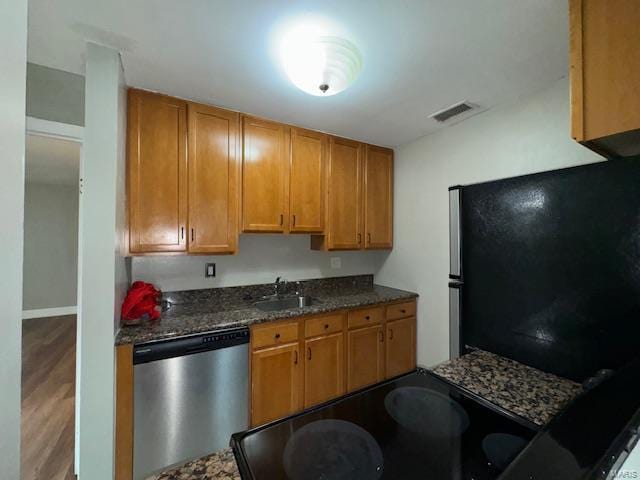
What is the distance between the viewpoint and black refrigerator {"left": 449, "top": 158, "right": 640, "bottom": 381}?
35.6 inches

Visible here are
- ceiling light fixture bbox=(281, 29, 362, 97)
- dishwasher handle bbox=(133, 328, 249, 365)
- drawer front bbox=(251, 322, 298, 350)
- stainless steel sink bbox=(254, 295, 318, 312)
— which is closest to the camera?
ceiling light fixture bbox=(281, 29, 362, 97)

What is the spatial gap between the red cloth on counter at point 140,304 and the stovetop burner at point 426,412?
149cm

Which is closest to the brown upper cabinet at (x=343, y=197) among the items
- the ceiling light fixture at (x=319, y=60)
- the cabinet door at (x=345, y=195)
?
the cabinet door at (x=345, y=195)

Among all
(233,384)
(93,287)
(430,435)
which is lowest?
(233,384)

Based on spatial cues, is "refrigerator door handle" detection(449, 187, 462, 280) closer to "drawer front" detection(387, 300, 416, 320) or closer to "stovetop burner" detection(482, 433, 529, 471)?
"stovetop burner" detection(482, 433, 529, 471)

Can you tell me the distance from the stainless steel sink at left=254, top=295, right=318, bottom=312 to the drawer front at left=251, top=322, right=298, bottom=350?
1.46 ft

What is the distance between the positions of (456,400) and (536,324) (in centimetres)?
49

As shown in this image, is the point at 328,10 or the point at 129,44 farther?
the point at 129,44

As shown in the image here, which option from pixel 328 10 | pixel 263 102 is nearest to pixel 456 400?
pixel 328 10

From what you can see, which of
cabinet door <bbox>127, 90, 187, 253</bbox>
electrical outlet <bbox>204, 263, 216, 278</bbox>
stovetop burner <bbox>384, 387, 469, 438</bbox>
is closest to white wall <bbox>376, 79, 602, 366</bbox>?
stovetop burner <bbox>384, 387, 469, 438</bbox>

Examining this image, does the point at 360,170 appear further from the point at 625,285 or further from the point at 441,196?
the point at 625,285

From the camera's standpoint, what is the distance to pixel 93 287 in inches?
51.9

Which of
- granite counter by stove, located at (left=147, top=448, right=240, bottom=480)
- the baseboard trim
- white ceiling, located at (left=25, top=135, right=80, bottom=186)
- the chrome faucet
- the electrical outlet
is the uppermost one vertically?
white ceiling, located at (left=25, top=135, right=80, bottom=186)

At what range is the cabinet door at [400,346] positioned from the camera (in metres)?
2.40
